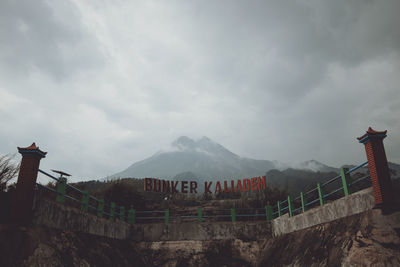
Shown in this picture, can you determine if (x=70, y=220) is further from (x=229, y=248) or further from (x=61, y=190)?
(x=229, y=248)

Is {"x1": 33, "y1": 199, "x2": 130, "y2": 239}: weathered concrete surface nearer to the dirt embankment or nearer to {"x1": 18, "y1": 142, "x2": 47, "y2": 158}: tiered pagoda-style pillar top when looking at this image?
the dirt embankment

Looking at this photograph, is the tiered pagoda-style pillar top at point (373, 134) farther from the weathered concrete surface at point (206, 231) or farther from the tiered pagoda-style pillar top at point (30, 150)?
the tiered pagoda-style pillar top at point (30, 150)

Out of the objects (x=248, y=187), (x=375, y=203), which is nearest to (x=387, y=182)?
(x=375, y=203)

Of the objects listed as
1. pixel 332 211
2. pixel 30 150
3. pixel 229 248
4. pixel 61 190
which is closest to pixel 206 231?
pixel 229 248

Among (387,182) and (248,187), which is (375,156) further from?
(248,187)

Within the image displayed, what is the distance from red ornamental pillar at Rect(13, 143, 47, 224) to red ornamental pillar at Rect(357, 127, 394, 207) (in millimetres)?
10495

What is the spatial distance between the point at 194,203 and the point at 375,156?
22338 millimetres

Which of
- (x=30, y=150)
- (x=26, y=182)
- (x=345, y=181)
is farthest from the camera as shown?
(x=345, y=181)

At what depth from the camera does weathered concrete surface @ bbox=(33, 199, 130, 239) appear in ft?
29.4

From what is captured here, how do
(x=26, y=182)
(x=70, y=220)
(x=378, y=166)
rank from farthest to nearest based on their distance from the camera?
(x=70, y=220), (x=26, y=182), (x=378, y=166)

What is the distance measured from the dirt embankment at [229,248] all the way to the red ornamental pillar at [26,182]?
52 cm

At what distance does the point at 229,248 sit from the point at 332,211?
7.83 metres

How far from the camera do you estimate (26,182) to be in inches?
336

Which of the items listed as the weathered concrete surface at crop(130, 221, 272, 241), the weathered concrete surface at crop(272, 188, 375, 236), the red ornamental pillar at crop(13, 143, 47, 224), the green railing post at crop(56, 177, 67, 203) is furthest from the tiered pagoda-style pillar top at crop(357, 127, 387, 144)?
the green railing post at crop(56, 177, 67, 203)
